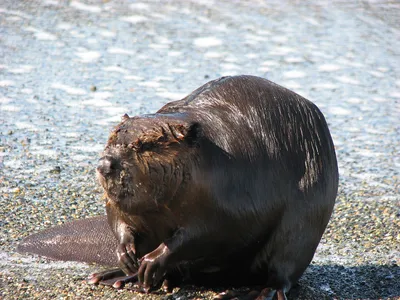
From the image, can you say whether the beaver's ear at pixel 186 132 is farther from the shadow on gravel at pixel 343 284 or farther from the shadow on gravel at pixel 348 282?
the shadow on gravel at pixel 348 282

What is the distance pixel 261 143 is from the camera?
13.5 feet

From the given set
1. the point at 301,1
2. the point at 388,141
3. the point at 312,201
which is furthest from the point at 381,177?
the point at 301,1

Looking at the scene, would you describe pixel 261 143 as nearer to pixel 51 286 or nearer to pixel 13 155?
pixel 51 286

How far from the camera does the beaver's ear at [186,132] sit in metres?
3.79

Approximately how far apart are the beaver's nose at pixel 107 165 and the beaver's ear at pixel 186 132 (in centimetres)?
30

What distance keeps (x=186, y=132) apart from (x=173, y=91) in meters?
5.18

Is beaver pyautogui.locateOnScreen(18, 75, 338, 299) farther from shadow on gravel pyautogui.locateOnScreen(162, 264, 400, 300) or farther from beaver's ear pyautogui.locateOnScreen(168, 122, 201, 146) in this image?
shadow on gravel pyautogui.locateOnScreen(162, 264, 400, 300)

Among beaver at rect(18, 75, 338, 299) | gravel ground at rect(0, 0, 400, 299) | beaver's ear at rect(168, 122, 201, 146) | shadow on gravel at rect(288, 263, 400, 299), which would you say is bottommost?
gravel ground at rect(0, 0, 400, 299)

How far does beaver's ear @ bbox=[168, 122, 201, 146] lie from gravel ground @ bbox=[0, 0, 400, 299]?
2.52ft

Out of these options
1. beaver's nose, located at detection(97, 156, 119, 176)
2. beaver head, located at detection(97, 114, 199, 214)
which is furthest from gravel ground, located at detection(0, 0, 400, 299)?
beaver's nose, located at detection(97, 156, 119, 176)

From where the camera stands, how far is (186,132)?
3.79 metres

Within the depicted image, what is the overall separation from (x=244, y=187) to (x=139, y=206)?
0.51 m

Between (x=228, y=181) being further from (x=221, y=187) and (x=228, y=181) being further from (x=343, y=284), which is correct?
(x=343, y=284)

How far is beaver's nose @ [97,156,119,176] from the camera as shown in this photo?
3635mm
